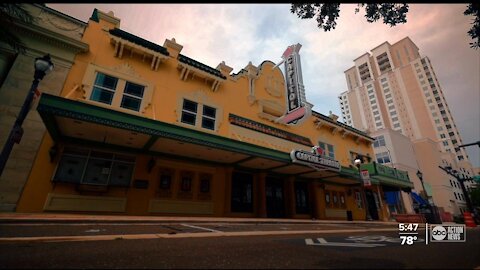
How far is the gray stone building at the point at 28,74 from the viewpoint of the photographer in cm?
920

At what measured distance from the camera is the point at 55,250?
3375 millimetres

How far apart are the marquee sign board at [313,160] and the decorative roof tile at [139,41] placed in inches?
421

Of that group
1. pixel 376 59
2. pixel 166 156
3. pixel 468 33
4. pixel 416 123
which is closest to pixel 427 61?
pixel 376 59

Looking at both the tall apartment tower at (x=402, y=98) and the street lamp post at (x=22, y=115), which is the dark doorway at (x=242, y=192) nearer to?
the street lamp post at (x=22, y=115)

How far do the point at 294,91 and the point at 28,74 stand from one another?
16412mm

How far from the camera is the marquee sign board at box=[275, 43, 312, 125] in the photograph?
56.1 feet

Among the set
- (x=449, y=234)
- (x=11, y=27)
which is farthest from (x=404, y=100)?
(x=11, y=27)

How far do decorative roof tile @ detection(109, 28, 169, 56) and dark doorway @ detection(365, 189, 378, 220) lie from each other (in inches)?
929

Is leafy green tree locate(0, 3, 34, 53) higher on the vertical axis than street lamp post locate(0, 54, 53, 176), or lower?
higher

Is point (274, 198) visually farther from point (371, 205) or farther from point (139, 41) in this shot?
point (139, 41)

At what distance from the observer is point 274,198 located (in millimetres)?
17234

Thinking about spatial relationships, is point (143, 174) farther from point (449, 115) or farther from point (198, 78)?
point (449, 115)

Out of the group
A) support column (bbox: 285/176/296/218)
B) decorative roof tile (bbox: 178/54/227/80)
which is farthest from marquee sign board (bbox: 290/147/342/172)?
decorative roof tile (bbox: 178/54/227/80)

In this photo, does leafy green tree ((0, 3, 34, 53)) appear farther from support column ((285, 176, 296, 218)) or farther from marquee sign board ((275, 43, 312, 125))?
support column ((285, 176, 296, 218))
